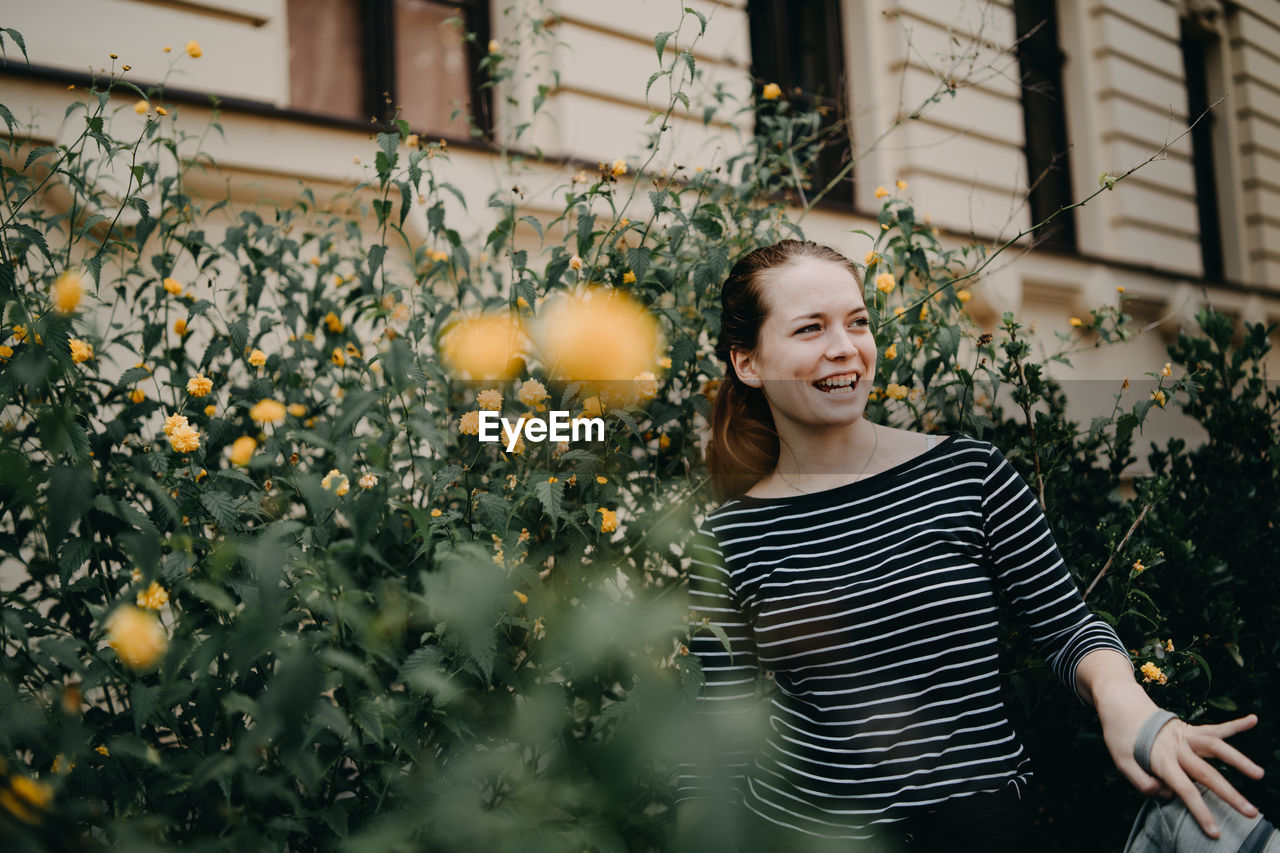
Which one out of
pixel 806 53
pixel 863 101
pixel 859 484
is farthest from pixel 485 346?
pixel 806 53

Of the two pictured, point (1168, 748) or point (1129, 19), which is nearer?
Result: point (1168, 748)

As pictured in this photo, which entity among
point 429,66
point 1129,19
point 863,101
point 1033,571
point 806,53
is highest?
point 1129,19

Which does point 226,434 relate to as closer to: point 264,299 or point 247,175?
point 264,299

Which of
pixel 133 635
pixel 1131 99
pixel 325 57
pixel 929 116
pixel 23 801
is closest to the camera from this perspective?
pixel 23 801

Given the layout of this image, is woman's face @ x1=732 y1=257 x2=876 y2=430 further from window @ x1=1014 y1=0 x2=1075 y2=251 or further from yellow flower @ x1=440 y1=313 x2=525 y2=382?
window @ x1=1014 y1=0 x2=1075 y2=251

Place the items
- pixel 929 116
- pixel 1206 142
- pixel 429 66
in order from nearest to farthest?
pixel 429 66, pixel 929 116, pixel 1206 142

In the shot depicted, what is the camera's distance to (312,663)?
2.05ft

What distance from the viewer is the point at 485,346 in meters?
1.84

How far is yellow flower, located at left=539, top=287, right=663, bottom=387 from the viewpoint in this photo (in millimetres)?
1734

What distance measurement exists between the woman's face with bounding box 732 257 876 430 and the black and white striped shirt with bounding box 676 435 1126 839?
161 mm

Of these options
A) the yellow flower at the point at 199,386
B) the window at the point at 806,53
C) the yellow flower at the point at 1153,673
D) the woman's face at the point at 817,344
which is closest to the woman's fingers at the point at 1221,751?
the yellow flower at the point at 1153,673

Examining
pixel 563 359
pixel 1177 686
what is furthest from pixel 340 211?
pixel 1177 686

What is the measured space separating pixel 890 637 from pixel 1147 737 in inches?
14.8

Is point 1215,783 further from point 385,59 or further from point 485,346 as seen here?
point 385,59
